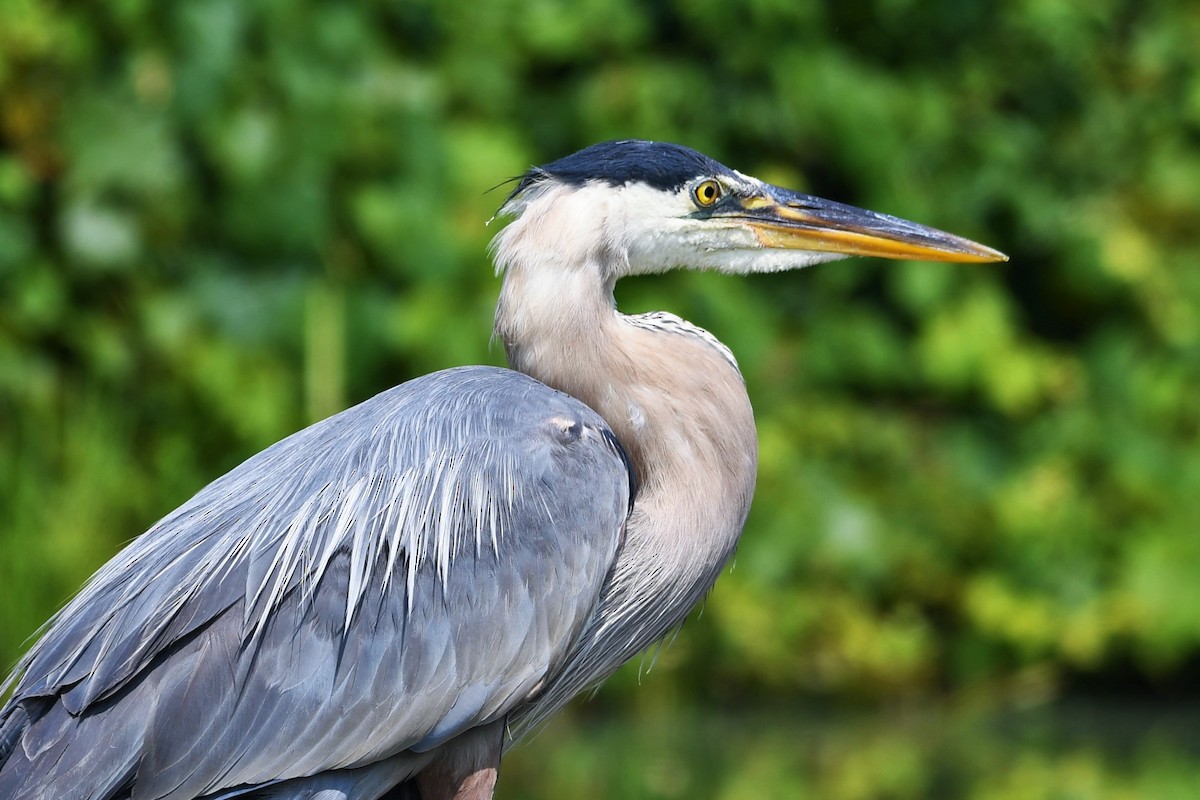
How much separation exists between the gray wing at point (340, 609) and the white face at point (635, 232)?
10.5 inches

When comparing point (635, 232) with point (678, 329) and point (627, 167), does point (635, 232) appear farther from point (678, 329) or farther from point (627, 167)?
point (678, 329)

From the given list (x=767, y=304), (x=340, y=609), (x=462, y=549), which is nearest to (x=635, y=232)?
(x=462, y=549)

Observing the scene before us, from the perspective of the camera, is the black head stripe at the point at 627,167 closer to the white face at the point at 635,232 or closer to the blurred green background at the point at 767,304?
the white face at the point at 635,232

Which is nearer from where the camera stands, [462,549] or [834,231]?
[462,549]

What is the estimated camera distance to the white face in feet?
10.2

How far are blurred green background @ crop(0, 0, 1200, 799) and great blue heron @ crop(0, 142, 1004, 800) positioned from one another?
2482 millimetres

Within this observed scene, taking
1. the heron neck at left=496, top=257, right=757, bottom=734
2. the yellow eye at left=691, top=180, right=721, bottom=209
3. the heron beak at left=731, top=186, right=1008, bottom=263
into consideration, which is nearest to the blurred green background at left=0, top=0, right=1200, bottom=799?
the heron neck at left=496, top=257, right=757, bottom=734

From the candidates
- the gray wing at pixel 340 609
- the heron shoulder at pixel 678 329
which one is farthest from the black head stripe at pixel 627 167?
the gray wing at pixel 340 609

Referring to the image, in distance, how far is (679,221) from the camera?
3.24 m

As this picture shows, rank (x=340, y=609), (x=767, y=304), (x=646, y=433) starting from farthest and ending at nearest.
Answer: (x=767, y=304), (x=646, y=433), (x=340, y=609)

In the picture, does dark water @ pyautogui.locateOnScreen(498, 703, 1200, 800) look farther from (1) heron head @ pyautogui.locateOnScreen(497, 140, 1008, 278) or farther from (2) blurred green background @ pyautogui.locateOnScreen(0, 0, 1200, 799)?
(1) heron head @ pyautogui.locateOnScreen(497, 140, 1008, 278)

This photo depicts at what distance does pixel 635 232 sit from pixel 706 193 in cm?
18

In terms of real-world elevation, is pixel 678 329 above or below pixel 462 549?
above

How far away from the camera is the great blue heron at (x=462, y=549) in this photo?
281 centimetres
